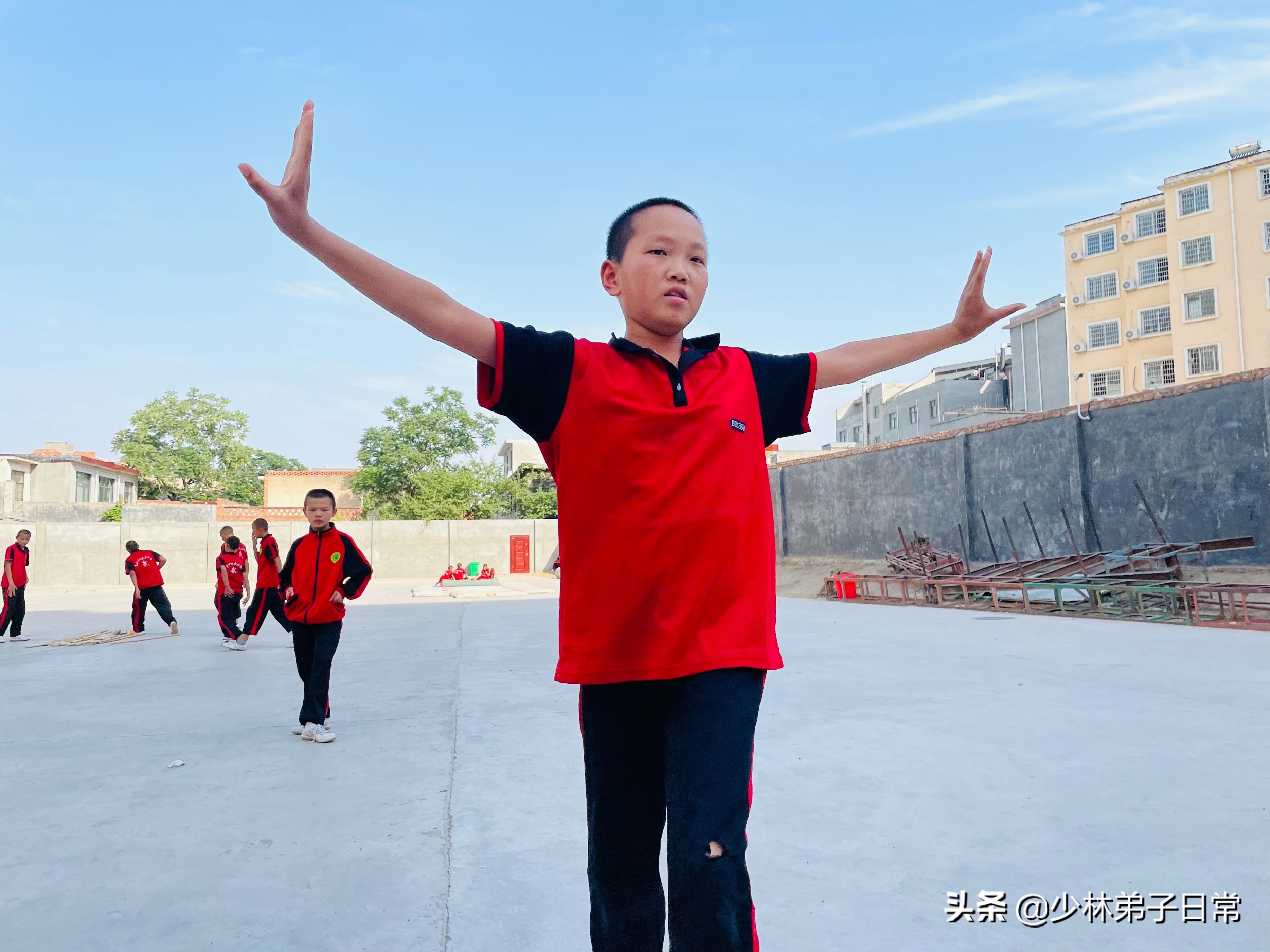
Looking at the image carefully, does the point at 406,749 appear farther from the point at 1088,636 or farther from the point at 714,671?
the point at 1088,636

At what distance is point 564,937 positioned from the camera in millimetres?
2510

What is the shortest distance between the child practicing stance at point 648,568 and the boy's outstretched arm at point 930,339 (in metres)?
0.42

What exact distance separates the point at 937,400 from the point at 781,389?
45.0 metres

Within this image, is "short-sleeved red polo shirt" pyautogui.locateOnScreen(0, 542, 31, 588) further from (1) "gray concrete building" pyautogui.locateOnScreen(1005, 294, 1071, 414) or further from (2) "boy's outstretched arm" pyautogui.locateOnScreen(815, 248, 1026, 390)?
(1) "gray concrete building" pyautogui.locateOnScreen(1005, 294, 1071, 414)

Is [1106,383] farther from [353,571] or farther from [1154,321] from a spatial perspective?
[353,571]

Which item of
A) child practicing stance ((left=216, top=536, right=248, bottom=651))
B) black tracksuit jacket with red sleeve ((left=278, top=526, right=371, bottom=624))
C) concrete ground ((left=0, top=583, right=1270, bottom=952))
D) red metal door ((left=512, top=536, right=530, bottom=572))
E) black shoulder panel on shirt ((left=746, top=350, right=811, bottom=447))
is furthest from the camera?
red metal door ((left=512, top=536, right=530, bottom=572))

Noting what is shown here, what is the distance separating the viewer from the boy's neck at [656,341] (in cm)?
191

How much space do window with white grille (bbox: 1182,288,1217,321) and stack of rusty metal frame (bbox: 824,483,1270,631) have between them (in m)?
21.1

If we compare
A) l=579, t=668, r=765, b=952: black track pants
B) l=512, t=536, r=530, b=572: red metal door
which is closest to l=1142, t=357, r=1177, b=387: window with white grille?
l=512, t=536, r=530, b=572: red metal door

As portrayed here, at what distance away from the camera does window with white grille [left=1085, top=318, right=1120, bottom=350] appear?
118ft

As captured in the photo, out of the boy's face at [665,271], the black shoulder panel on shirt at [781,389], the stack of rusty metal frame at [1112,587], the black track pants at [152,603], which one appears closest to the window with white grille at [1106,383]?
the stack of rusty metal frame at [1112,587]

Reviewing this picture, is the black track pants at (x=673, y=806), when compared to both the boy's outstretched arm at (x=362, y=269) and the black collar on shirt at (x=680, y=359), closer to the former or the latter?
the black collar on shirt at (x=680, y=359)

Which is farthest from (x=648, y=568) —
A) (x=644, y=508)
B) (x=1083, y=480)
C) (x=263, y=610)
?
(x=1083, y=480)

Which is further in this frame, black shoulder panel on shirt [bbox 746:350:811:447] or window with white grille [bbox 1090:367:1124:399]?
window with white grille [bbox 1090:367:1124:399]
